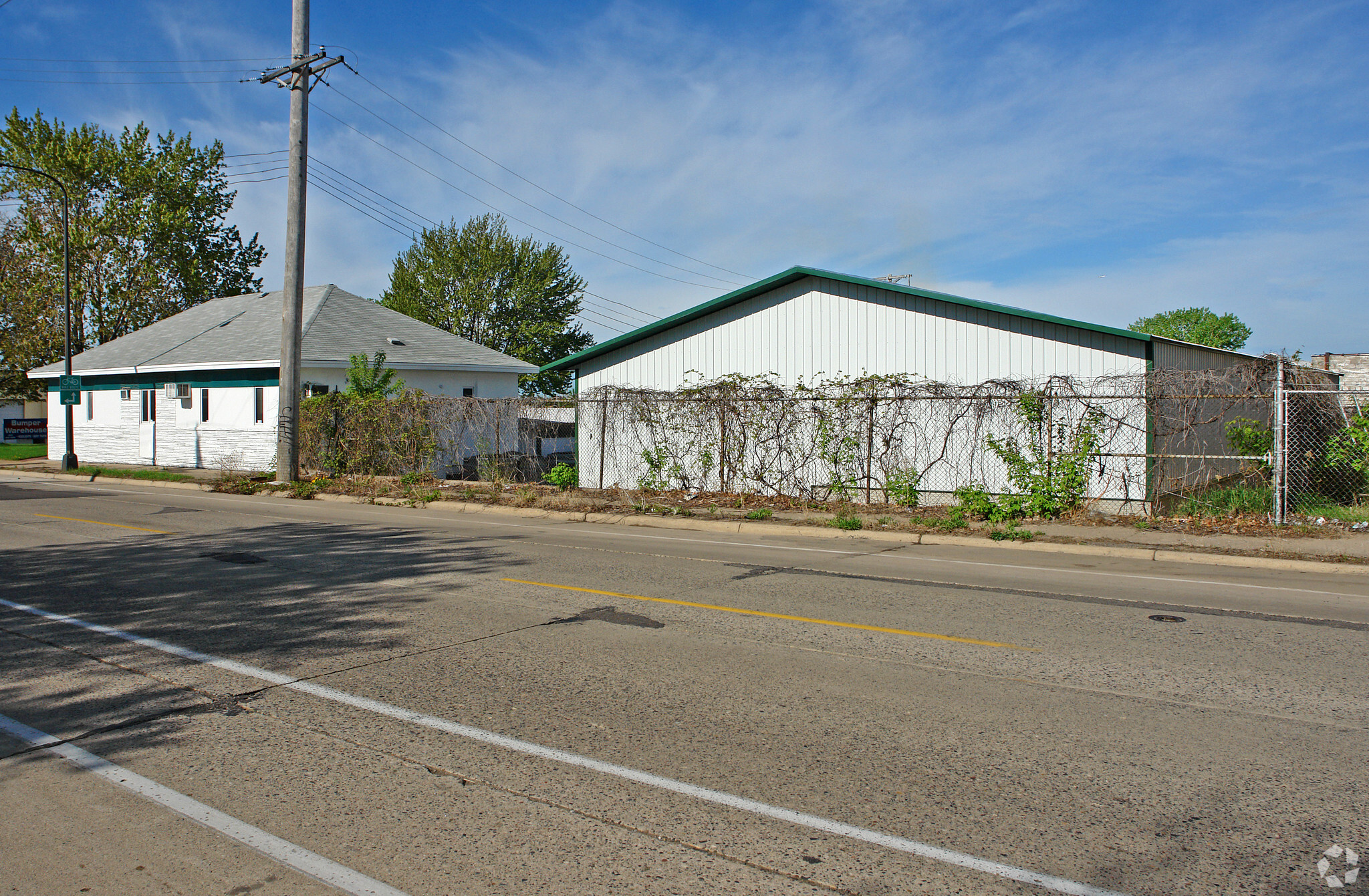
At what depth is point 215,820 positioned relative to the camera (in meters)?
3.86

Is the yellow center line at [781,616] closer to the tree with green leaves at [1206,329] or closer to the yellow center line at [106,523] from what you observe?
the yellow center line at [106,523]

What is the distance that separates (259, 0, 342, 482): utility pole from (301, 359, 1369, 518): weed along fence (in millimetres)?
1755

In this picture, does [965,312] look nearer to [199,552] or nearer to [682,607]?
[682,607]

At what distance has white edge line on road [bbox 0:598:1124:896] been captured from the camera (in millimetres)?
3398

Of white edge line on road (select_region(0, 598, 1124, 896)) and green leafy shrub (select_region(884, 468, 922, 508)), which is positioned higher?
green leafy shrub (select_region(884, 468, 922, 508))

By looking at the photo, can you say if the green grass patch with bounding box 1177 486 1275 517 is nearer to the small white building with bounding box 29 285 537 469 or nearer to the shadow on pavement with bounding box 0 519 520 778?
the shadow on pavement with bounding box 0 519 520 778

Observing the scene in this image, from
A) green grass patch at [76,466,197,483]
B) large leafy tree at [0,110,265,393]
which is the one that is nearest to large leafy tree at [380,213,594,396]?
large leafy tree at [0,110,265,393]

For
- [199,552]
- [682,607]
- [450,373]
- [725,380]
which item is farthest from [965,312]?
[450,373]

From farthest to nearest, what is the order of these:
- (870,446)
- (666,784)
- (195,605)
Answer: (870,446)
(195,605)
(666,784)

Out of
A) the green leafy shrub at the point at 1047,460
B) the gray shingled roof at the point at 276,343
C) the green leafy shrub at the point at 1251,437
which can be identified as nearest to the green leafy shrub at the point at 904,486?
the green leafy shrub at the point at 1047,460

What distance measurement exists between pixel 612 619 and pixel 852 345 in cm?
1190

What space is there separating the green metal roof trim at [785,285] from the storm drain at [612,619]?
1127 cm

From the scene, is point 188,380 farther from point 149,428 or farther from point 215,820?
point 215,820

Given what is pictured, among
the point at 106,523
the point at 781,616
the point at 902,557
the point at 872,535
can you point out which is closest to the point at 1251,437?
the point at 872,535
